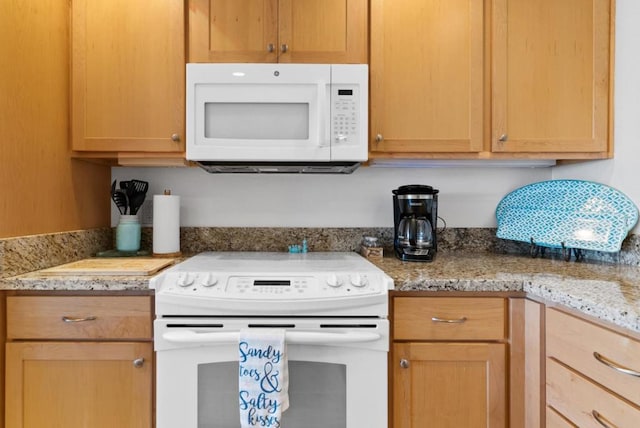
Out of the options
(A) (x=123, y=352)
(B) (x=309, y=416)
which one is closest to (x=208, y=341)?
(A) (x=123, y=352)

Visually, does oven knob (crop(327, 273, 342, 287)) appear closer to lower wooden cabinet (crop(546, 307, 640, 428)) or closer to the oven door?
the oven door

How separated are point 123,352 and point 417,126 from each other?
142 cm

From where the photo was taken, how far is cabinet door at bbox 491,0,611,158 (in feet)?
5.13

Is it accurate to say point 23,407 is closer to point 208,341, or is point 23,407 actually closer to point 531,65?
point 208,341

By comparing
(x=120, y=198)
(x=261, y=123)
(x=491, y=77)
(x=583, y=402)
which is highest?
(x=491, y=77)

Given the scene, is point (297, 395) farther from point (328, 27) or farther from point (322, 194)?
point (328, 27)

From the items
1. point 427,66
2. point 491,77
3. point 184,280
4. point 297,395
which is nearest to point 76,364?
point 184,280

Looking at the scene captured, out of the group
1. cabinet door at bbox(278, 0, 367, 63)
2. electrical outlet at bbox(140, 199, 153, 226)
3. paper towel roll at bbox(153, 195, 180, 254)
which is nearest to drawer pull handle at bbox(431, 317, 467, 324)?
cabinet door at bbox(278, 0, 367, 63)

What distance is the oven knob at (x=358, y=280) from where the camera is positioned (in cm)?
125

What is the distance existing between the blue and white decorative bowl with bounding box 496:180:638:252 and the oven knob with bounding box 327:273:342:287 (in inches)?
39.9

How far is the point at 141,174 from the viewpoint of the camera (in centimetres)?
189

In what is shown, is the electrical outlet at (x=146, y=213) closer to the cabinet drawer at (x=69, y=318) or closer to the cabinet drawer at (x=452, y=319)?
the cabinet drawer at (x=69, y=318)

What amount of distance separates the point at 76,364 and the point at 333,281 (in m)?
0.90

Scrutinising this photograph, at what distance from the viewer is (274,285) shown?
1.28 meters
